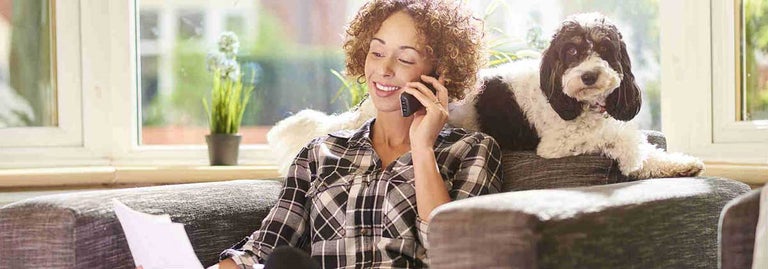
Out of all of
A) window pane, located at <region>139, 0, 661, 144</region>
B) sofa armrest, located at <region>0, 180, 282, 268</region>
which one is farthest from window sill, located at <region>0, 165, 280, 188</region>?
sofa armrest, located at <region>0, 180, 282, 268</region>

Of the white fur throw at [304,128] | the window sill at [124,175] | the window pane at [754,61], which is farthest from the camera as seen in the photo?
the window sill at [124,175]

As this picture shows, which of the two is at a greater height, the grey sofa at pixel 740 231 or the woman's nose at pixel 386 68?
the woman's nose at pixel 386 68

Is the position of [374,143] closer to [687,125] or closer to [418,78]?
[418,78]

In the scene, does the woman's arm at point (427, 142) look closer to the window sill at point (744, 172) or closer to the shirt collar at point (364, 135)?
the shirt collar at point (364, 135)

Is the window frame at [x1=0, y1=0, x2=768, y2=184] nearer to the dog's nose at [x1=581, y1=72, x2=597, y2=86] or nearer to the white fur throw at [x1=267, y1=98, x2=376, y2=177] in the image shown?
the white fur throw at [x1=267, y1=98, x2=376, y2=177]

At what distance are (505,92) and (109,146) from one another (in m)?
1.43

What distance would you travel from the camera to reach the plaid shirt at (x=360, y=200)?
1.76 meters

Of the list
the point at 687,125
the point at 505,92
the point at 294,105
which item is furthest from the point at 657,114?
the point at 294,105

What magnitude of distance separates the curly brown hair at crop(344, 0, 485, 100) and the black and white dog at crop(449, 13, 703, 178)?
55mm

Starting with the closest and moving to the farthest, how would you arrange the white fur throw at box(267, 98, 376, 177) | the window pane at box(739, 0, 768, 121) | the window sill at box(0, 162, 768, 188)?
the white fur throw at box(267, 98, 376, 177), the window pane at box(739, 0, 768, 121), the window sill at box(0, 162, 768, 188)

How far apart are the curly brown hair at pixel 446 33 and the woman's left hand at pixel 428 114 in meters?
0.07

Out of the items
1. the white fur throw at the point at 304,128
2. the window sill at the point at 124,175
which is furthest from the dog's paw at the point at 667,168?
the window sill at the point at 124,175

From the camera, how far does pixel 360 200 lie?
5.95 feet

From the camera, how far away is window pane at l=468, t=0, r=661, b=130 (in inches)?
103
